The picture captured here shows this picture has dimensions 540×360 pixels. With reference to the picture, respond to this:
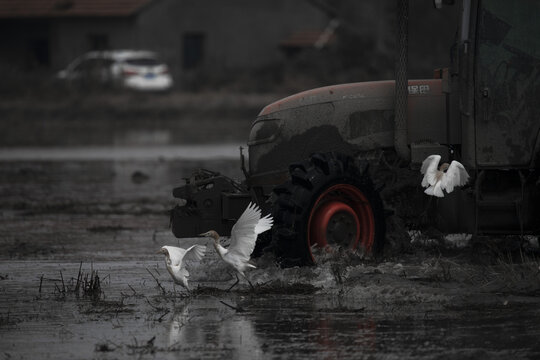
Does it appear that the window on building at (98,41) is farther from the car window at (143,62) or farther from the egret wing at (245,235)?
the egret wing at (245,235)

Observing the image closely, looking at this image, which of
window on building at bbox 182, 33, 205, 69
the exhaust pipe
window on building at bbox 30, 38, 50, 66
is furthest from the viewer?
window on building at bbox 30, 38, 50, 66

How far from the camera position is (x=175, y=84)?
49.2 metres

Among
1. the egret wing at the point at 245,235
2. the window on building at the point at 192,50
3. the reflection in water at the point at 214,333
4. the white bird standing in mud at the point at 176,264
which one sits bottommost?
the reflection in water at the point at 214,333

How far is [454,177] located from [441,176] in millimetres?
120

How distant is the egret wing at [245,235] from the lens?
31.1ft

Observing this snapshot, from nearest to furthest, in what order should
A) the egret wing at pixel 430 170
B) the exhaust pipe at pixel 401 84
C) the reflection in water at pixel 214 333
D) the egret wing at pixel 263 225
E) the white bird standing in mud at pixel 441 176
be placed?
the reflection in water at pixel 214 333 < the egret wing at pixel 263 225 < the white bird standing in mud at pixel 441 176 < the egret wing at pixel 430 170 < the exhaust pipe at pixel 401 84

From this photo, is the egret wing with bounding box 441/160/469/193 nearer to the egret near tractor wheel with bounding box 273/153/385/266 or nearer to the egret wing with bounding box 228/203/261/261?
the egret near tractor wheel with bounding box 273/153/385/266

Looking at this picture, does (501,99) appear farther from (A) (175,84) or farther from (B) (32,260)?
(A) (175,84)

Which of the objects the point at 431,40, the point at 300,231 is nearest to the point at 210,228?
the point at 300,231

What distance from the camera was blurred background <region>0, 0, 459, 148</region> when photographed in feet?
130

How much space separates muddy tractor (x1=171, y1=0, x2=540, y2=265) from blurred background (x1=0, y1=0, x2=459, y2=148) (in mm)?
24490

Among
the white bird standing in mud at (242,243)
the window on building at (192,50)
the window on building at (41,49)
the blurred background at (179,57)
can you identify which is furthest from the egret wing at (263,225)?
the window on building at (41,49)

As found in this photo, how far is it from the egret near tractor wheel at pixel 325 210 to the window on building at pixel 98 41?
4343 centimetres

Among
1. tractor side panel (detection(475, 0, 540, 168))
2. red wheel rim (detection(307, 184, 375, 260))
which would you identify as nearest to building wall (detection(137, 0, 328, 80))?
red wheel rim (detection(307, 184, 375, 260))
